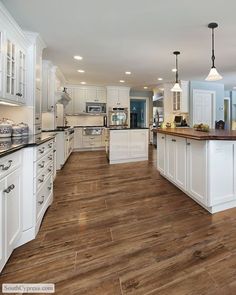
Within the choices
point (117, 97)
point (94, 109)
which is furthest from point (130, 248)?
point (117, 97)

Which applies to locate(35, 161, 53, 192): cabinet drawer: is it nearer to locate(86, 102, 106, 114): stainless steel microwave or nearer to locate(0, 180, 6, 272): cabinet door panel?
locate(0, 180, 6, 272): cabinet door panel

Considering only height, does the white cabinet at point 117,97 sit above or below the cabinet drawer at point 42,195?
above

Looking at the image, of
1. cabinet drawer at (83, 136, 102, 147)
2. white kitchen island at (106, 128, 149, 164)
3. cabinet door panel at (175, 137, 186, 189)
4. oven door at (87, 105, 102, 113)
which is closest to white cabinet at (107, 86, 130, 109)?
oven door at (87, 105, 102, 113)

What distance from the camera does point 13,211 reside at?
63.1 inches

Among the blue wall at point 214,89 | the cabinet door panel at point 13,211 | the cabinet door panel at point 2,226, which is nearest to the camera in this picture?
Result: the cabinet door panel at point 2,226

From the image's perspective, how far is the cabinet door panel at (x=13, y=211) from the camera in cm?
148

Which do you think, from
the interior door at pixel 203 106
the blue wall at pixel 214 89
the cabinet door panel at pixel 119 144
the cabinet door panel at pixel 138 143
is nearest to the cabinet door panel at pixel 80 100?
the cabinet door panel at pixel 119 144

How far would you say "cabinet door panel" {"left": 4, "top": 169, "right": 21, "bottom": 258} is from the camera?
148 centimetres

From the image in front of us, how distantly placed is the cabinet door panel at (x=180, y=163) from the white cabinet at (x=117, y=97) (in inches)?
199

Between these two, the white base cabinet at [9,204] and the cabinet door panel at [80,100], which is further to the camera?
the cabinet door panel at [80,100]

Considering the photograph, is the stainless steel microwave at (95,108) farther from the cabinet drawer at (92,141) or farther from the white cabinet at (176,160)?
the white cabinet at (176,160)

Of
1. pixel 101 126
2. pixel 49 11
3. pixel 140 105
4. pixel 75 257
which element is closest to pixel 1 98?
pixel 49 11

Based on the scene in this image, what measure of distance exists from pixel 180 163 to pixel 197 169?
50cm

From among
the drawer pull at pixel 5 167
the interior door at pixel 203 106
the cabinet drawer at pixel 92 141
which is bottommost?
the drawer pull at pixel 5 167
